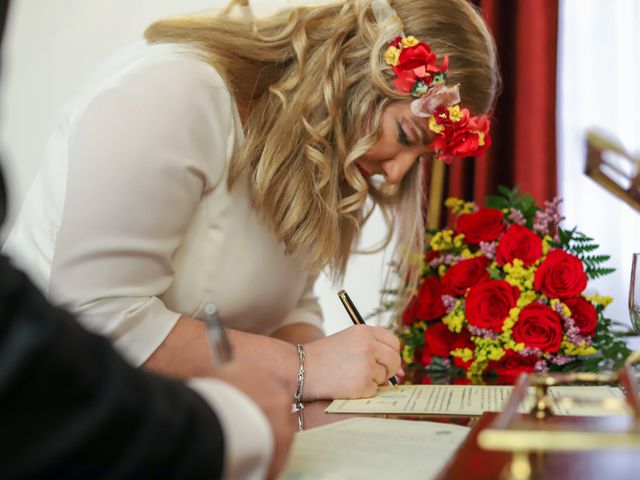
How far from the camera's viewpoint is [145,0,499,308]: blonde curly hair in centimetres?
154

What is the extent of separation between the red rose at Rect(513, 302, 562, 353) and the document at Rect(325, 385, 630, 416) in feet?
0.47

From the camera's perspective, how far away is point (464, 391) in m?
1.38

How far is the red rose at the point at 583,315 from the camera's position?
1641mm

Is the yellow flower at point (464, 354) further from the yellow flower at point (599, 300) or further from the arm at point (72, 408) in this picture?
the arm at point (72, 408)

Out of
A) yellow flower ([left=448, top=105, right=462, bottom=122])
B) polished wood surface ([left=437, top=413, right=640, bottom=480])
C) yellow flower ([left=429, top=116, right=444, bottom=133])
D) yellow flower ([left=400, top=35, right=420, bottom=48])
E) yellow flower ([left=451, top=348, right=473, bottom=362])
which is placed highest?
yellow flower ([left=400, top=35, right=420, bottom=48])

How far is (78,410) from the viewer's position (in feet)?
1.76

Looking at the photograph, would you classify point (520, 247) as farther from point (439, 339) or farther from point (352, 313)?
point (352, 313)

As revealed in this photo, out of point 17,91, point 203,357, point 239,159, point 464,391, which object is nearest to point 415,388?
point 464,391

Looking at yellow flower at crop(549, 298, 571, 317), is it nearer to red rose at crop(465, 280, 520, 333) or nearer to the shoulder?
red rose at crop(465, 280, 520, 333)

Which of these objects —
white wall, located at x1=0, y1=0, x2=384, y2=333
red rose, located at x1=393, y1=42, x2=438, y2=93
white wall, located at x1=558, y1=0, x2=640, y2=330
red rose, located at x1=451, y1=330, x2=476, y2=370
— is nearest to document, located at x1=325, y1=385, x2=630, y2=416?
red rose, located at x1=451, y1=330, x2=476, y2=370

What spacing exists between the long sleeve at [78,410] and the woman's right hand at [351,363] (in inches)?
29.4

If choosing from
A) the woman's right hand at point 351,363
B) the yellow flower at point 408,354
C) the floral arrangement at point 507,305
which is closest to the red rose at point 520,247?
the floral arrangement at point 507,305

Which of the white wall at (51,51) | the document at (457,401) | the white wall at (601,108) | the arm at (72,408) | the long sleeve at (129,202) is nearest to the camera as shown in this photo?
the arm at (72,408)

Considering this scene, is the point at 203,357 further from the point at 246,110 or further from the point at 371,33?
the point at 371,33
